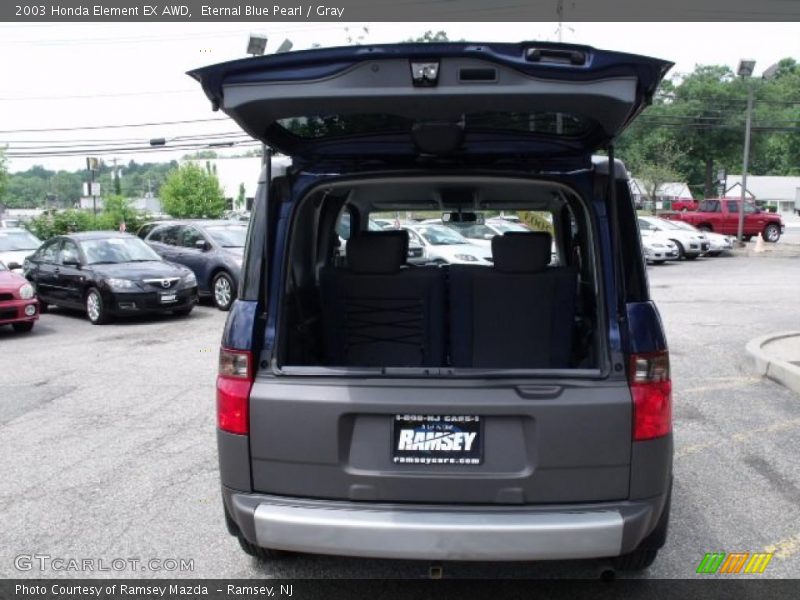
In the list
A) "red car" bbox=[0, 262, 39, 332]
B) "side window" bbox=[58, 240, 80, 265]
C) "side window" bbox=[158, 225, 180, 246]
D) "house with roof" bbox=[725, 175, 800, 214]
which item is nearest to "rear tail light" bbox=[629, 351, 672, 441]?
A: "red car" bbox=[0, 262, 39, 332]

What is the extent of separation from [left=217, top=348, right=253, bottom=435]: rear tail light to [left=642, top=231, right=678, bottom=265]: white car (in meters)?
21.3

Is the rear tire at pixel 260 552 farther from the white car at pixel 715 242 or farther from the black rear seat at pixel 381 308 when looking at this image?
the white car at pixel 715 242

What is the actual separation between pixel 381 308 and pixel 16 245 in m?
16.0

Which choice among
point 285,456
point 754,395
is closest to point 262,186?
point 285,456

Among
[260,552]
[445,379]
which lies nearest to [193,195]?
[260,552]

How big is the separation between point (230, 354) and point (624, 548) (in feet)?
5.86

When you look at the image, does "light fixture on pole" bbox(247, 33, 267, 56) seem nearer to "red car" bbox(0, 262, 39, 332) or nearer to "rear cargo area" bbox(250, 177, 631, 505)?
"red car" bbox(0, 262, 39, 332)

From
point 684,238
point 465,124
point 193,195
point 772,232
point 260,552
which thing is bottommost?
point 772,232

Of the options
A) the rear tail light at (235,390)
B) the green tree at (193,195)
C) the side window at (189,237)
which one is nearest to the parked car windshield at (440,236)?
the side window at (189,237)

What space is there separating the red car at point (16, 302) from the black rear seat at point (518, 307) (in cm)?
964

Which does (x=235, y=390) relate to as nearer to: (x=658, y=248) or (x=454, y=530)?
(x=454, y=530)

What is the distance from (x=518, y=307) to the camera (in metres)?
4.00

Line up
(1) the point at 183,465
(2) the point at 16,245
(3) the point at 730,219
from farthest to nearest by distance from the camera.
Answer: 1. (3) the point at 730,219
2. (2) the point at 16,245
3. (1) the point at 183,465

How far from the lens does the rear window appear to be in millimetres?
2951
